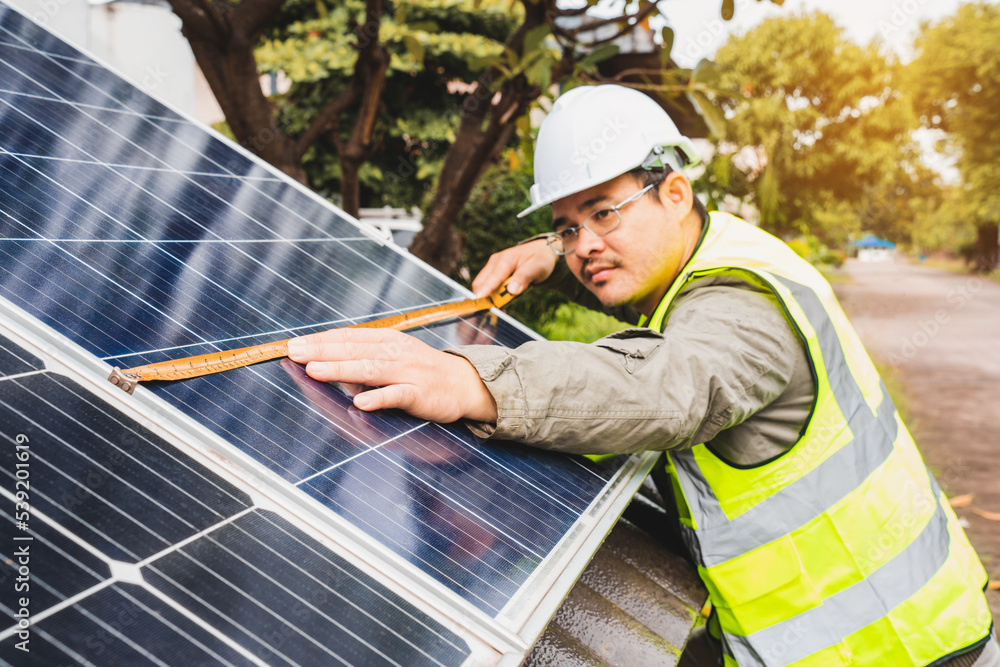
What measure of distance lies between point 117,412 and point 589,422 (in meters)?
1.07

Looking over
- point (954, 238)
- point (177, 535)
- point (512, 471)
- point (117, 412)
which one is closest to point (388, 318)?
point (512, 471)

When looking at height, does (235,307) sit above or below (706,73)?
below

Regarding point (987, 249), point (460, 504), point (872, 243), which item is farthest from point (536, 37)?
point (872, 243)

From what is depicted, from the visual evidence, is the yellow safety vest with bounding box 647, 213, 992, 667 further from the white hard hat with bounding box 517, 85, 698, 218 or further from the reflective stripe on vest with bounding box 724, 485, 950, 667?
the white hard hat with bounding box 517, 85, 698, 218

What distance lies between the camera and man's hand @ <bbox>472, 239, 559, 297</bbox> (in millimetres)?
3094

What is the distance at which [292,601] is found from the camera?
103cm

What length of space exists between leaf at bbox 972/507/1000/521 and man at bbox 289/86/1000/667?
5661mm

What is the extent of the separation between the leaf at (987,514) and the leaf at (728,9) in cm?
620

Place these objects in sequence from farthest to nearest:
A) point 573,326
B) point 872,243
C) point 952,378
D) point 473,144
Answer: point 872,243 < point 952,378 < point 573,326 < point 473,144

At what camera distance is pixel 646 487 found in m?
3.32

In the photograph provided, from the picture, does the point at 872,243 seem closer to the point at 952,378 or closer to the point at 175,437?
the point at 952,378

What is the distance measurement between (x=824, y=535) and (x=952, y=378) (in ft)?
45.3
